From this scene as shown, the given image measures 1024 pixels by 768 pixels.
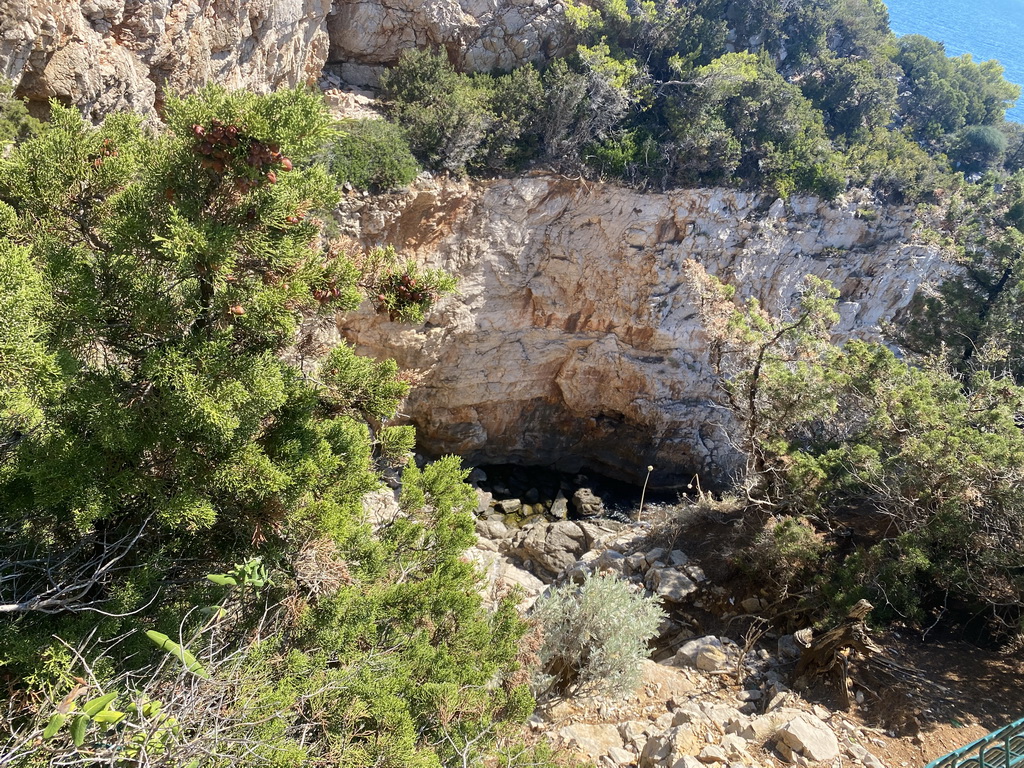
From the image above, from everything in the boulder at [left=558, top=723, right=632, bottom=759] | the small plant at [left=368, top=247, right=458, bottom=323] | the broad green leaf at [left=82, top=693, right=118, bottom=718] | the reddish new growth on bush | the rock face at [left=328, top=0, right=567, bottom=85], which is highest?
the rock face at [left=328, top=0, right=567, bottom=85]

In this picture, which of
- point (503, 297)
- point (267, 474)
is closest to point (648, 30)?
point (503, 297)

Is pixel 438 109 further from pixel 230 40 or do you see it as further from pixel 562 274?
pixel 562 274

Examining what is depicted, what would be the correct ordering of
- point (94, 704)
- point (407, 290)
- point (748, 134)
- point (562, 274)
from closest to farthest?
point (94, 704)
point (407, 290)
point (562, 274)
point (748, 134)

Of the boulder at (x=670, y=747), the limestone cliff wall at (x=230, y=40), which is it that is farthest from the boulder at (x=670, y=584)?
the limestone cliff wall at (x=230, y=40)

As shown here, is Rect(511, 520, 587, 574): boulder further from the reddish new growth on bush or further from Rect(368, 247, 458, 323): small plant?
the reddish new growth on bush

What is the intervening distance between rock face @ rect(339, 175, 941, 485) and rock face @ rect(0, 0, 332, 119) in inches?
167

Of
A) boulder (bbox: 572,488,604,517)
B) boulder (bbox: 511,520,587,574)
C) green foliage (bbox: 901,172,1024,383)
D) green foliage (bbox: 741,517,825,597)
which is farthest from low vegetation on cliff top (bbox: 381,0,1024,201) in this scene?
green foliage (bbox: 741,517,825,597)

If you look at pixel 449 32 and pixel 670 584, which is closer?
pixel 670 584

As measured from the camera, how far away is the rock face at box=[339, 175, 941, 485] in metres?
13.2

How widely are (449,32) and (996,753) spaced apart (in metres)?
16.0

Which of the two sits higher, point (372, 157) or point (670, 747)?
point (372, 157)

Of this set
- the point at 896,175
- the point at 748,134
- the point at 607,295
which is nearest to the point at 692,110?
the point at 748,134

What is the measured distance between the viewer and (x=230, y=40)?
9141mm

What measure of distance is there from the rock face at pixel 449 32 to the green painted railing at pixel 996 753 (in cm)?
1562
